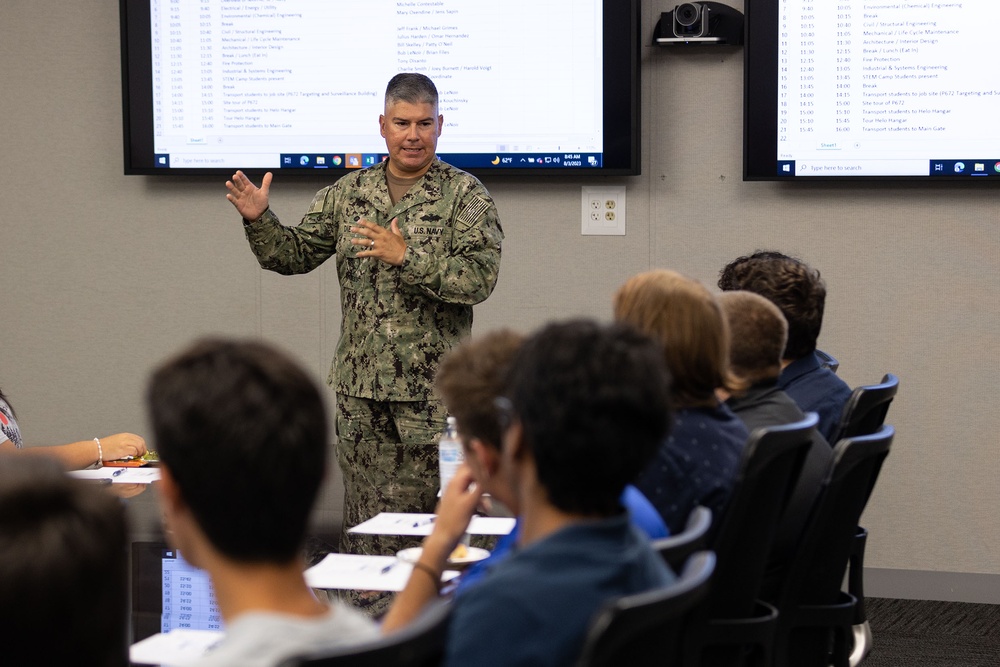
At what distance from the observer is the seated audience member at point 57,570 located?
84cm

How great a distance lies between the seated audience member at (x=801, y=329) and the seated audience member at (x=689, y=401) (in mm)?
815

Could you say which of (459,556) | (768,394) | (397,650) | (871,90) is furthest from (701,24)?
(397,650)

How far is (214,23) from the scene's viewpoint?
4328 millimetres

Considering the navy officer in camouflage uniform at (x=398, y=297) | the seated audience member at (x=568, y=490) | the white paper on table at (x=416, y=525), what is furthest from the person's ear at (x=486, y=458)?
the navy officer in camouflage uniform at (x=398, y=297)

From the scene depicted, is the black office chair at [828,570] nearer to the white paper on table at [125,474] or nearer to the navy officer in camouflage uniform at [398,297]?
the white paper on table at [125,474]

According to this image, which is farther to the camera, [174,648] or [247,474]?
[174,648]

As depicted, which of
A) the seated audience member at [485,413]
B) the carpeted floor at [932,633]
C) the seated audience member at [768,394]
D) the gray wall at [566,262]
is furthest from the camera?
the gray wall at [566,262]

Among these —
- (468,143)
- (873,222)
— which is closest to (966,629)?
(873,222)

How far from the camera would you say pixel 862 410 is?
238 cm

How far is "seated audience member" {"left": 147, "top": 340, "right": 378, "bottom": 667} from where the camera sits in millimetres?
1009

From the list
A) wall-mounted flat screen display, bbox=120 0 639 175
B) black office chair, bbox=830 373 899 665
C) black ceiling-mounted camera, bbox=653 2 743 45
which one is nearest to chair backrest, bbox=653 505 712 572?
black office chair, bbox=830 373 899 665

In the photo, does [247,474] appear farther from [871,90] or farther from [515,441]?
[871,90]

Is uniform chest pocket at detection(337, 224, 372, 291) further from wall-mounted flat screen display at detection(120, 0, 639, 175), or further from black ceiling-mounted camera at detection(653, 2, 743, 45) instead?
black ceiling-mounted camera at detection(653, 2, 743, 45)

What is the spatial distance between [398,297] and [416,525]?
1296 mm
